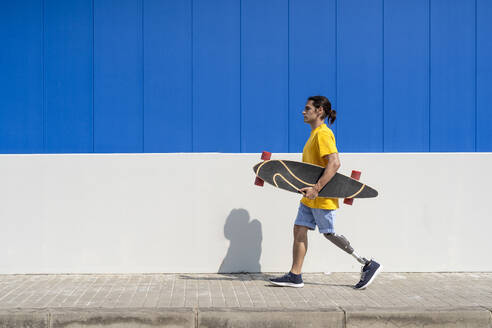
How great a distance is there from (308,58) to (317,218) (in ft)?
6.86

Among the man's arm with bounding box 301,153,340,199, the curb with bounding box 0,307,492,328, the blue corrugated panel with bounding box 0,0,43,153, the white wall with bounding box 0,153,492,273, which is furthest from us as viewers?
the blue corrugated panel with bounding box 0,0,43,153

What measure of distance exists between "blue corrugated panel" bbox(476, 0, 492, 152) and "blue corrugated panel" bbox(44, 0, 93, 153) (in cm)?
455

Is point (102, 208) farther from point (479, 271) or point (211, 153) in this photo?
point (479, 271)

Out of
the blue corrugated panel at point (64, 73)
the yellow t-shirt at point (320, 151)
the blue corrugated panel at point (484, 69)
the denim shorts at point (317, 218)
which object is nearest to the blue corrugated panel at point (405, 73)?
the blue corrugated panel at point (484, 69)

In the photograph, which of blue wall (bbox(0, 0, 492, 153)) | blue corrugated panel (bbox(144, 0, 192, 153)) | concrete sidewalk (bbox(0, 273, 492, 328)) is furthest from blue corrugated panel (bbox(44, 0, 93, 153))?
concrete sidewalk (bbox(0, 273, 492, 328))

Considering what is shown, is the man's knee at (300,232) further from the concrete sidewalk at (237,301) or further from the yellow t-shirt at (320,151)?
the concrete sidewalk at (237,301)

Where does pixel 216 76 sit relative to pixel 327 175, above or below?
above

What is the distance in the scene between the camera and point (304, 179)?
4883mm

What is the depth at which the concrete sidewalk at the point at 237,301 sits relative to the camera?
13.0 ft

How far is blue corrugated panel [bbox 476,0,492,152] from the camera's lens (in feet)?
20.4

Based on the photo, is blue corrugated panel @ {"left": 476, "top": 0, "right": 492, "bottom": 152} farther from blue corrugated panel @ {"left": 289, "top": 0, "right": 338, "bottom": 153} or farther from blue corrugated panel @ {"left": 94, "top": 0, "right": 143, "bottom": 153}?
blue corrugated panel @ {"left": 94, "top": 0, "right": 143, "bottom": 153}

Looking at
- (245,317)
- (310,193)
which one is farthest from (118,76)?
(245,317)

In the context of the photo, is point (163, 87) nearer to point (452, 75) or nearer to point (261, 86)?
point (261, 86)

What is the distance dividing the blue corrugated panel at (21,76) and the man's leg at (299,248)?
10.1ft
